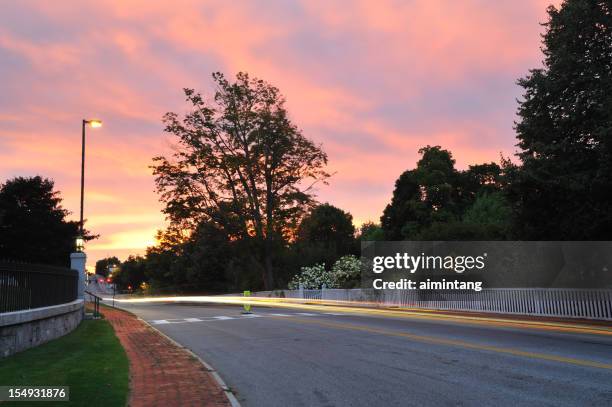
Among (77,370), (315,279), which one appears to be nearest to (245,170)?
(315,279)

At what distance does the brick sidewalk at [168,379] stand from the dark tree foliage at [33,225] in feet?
121

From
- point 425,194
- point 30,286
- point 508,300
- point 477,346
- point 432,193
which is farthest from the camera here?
point 425,194

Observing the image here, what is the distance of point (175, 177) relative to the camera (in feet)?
160

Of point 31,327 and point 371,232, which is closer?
point 31,327

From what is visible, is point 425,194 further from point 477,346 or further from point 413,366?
point 413,366

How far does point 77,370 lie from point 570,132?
20.9 metres

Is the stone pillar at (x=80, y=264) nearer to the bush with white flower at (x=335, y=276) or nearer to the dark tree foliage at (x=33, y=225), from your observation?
the bush with white flower at (x=335, y=276)

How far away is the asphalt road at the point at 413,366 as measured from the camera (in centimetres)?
757

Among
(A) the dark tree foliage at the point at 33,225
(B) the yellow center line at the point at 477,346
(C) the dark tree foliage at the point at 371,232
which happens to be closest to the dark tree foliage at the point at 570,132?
(B) the yellow center line at the point at 477,346

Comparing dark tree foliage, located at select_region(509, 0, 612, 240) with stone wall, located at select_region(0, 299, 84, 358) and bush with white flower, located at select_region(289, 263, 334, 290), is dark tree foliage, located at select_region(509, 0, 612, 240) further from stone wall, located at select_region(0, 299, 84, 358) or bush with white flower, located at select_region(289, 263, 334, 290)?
bush with white flower, located at select_region(289, 263, 334, 290)

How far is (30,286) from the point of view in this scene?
12938mm

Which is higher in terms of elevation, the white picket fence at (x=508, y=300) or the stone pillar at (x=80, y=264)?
the stone pillar at (x=80, y=264)

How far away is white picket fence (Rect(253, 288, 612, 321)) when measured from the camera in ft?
66.7

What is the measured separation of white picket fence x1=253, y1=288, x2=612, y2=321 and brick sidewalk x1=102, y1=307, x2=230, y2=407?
15.7 m
